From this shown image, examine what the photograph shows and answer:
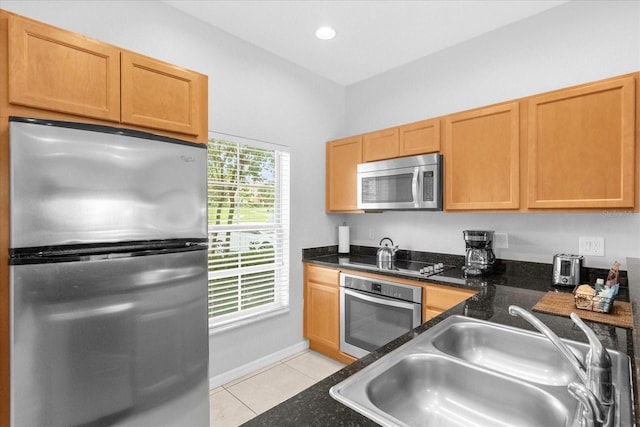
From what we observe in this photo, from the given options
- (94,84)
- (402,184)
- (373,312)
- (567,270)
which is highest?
(94,84)

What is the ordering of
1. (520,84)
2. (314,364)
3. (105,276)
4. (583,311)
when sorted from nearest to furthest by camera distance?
(105,276), (583,311), (520,84), (314,364)

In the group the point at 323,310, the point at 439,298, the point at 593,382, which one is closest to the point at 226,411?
the point at 323,310

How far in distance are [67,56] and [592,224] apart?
3268 millimetres

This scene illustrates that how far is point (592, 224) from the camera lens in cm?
221

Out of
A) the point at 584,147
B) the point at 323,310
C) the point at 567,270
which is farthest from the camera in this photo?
the point at 323,310

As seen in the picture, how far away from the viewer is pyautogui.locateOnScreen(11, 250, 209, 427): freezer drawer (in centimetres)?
127

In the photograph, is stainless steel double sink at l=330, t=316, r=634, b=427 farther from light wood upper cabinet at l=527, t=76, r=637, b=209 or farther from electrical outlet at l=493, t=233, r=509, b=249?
electrical outlet at l=493, t=233, r=509, b=249

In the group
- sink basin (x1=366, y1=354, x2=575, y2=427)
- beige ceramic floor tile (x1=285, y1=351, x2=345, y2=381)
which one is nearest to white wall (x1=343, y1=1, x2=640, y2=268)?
beige ceramic floor tile (x1=285, y1=351, x2=345, y2=381)

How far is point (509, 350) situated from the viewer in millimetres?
1289

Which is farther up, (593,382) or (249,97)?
(249,97)

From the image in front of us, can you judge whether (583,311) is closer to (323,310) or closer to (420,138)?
(420,138)

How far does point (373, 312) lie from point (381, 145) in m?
1.52

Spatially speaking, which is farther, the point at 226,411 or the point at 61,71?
the point at 226,411

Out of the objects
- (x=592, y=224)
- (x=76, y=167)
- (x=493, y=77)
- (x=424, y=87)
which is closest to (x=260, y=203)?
(x=76, y=167)
